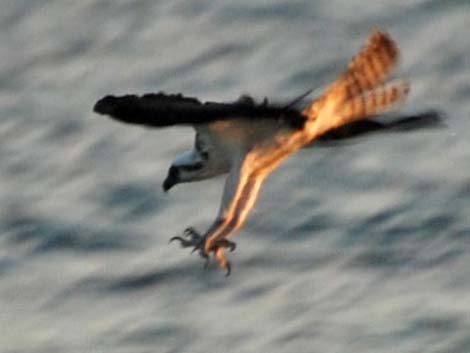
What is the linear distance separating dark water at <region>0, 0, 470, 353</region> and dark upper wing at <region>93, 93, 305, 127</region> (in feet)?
10.6

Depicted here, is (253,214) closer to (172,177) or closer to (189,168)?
(172,177)

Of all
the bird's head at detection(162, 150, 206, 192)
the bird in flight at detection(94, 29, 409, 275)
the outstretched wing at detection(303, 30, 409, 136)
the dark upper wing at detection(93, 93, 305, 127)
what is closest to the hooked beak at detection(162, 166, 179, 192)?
the bird's head at detection(162, 150, 206, 192)

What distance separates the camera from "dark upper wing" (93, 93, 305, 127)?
8344mm

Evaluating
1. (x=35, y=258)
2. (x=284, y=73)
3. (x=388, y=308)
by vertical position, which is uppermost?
(x=284, y=73)

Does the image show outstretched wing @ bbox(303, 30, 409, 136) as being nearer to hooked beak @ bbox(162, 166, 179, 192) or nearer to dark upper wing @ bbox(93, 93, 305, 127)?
dark upper wing @ bbox(93, 93, 305, 127)

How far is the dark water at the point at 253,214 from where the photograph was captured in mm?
11758

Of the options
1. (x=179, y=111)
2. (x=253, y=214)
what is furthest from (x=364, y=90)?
(x=253, y=214)

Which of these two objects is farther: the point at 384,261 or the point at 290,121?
the point at 384,261

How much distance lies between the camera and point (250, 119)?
28.0ft

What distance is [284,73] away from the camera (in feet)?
42.5

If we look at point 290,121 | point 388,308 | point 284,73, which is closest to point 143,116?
point 290,121

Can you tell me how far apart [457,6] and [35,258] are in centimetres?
272

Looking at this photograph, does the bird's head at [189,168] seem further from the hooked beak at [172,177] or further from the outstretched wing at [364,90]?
the outstretched wing at [364,90]

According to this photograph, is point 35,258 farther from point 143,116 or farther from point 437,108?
point 143,116
